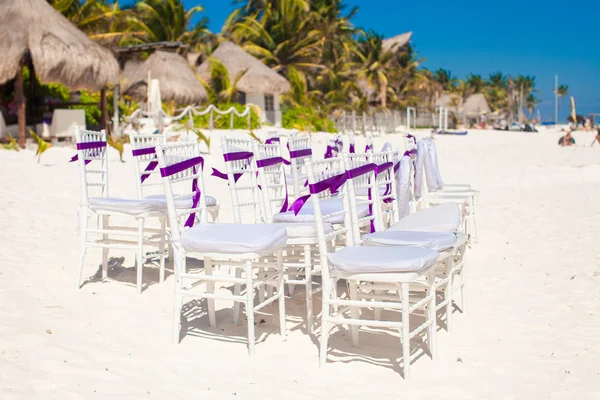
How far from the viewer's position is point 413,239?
144 inches

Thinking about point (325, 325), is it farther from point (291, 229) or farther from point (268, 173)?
point (268, 173)

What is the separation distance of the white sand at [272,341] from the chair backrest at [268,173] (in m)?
0.69

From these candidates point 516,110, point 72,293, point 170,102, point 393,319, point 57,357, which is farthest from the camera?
point 516,110

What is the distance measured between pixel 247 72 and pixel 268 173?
896 inches

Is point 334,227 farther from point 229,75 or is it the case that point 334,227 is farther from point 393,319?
point 229,75

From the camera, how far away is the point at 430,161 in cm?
641

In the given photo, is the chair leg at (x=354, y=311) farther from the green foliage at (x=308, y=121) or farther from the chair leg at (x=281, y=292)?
the green foliage at (x=308, y=121)

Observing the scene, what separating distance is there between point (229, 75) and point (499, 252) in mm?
21924

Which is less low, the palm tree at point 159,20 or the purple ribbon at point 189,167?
the palm tree at point 159,20

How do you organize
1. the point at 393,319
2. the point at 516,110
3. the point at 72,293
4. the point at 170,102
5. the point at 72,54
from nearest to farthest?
A: 1. the point at 393,319
2. the point at 72,293
3. the point at 72,54
4. the point at 170,102
5. the point at 516,110

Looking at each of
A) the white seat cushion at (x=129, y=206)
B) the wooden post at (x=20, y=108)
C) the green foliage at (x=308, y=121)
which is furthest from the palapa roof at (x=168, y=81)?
the white seat cushion at (x=129, y=206)

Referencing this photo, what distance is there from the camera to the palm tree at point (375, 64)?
41731 mm

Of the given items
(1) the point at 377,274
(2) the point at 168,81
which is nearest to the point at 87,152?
(1) the point at 377,274

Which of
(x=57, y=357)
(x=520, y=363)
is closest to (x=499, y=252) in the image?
(x=520, y=363)
